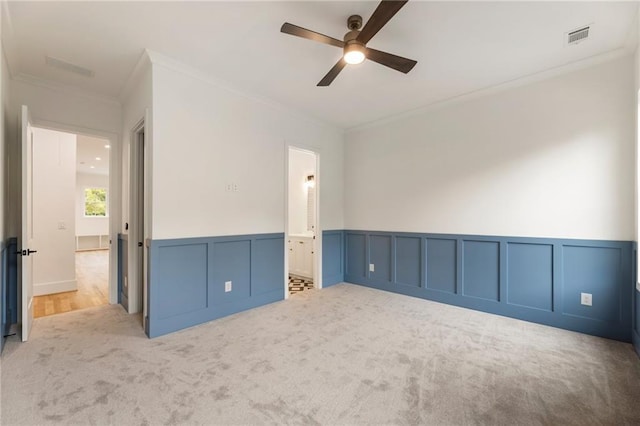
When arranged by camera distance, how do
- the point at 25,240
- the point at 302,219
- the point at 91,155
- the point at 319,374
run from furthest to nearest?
the point at 91,155
the point at 302,219
the point at 25,240
the point at 319,374

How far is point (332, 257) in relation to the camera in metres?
4.91

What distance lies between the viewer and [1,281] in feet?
8.40

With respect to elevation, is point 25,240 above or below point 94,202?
below

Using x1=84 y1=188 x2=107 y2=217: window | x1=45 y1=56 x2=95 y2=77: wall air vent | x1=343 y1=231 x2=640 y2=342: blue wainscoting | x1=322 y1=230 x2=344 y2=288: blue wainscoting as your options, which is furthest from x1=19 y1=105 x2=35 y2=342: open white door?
x1=84 y1=188 x2=107 y2=217: window

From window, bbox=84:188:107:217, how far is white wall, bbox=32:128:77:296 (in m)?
7.19

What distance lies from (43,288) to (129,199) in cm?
238

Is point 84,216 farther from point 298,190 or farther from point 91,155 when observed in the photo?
point 298,190

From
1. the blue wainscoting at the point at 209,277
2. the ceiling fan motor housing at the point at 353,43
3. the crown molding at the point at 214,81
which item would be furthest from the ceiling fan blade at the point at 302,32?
the blue wainscoting at the point at 209,277

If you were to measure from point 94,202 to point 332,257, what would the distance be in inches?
411

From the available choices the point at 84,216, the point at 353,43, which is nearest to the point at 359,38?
the point at 353,43

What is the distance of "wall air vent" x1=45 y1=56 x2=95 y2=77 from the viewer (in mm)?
2822

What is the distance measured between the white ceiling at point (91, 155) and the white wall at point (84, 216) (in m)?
0.27

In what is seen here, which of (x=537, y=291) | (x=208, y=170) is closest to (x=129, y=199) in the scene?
(x=208, y=170)

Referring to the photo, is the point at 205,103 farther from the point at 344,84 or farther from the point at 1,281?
the point at 1,281
